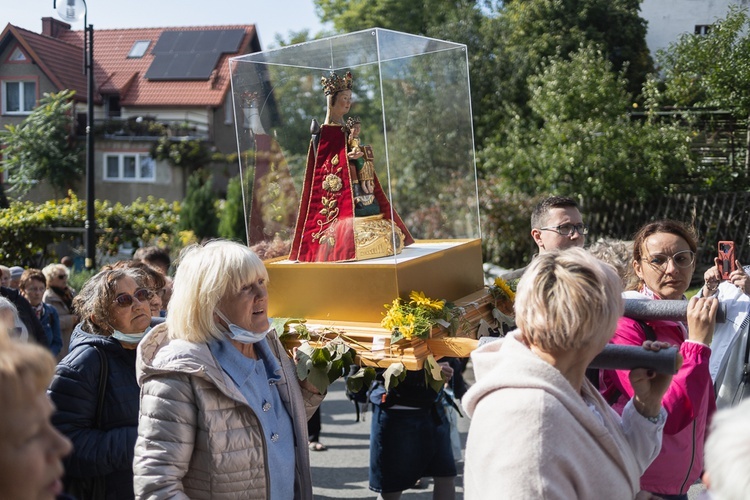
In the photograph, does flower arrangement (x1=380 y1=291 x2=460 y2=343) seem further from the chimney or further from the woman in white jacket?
the chimney

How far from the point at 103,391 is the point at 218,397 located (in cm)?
81

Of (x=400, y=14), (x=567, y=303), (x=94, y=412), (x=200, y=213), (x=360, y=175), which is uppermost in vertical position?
(x=400, y=14)

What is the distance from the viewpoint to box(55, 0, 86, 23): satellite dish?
8.16m

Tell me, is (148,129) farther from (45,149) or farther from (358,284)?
(358,284)

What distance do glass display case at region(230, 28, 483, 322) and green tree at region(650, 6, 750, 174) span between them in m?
2.22

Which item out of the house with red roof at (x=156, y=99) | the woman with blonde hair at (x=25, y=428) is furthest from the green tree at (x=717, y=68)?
the house with red roof at (x=156, y=99)

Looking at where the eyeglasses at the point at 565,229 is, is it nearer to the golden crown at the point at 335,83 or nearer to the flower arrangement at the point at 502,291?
the flower arrangement at the point at 502,291

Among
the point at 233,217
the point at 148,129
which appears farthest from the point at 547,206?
the point at 148,129

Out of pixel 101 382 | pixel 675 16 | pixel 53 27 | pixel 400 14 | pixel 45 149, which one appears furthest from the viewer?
pixel 400 14

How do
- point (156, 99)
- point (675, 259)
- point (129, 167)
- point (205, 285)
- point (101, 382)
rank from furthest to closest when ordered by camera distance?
point (129, 167), point (156, 99), point (101, 382), point (675, 259), point (205, 285)

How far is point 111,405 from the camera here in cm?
300

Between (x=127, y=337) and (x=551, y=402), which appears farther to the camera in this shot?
(x=127, y=337)

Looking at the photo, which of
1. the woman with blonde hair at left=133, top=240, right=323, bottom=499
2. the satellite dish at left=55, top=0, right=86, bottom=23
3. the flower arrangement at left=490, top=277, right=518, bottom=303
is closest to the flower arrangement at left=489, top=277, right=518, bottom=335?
the flower arrangement at left=490, top=277, right=518, bottom=303

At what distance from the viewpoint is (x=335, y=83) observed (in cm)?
392
